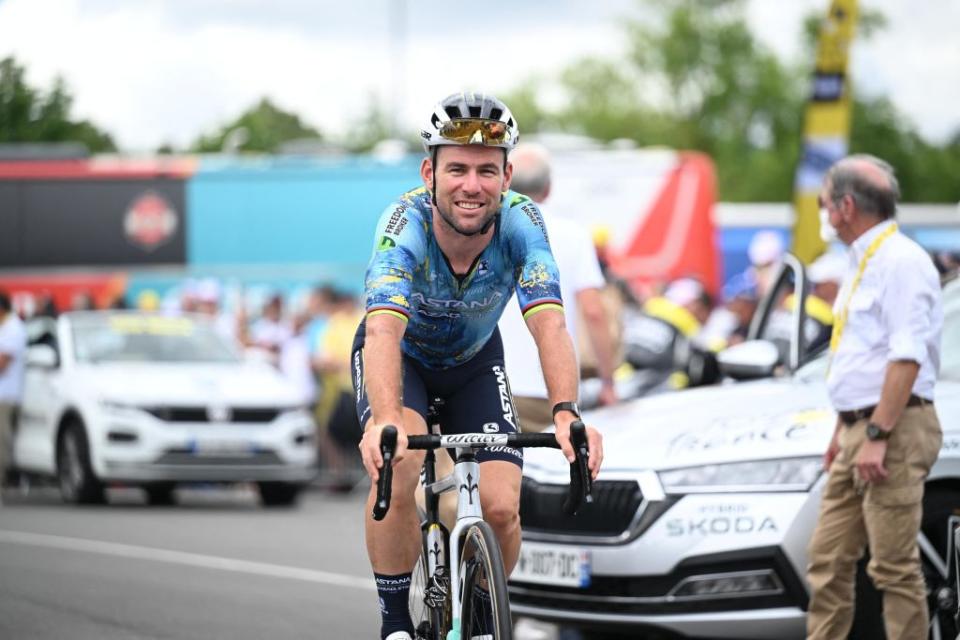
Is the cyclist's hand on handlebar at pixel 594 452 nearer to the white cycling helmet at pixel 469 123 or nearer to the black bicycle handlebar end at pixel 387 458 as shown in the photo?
the black bicycle handlebar end at pixel 387 458

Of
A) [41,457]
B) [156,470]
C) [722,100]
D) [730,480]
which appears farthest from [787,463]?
[722,100]

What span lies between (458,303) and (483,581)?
0.92 m

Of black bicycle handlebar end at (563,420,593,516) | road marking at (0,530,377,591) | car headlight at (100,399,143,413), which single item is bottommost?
road marking at (0,530,377,591)

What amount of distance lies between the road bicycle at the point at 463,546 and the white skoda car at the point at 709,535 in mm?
1400

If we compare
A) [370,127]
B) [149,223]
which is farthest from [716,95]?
[149,223]

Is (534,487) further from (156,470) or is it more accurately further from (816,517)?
(156,470)

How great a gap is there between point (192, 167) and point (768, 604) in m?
23.3

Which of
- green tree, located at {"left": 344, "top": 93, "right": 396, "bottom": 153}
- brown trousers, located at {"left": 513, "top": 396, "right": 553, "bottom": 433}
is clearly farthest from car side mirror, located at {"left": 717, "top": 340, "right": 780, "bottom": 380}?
green tree, located at {"left": 344, "top": 93, "right": 396, "bottom": 153}

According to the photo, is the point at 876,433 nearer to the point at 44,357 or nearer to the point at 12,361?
the point at 44,357

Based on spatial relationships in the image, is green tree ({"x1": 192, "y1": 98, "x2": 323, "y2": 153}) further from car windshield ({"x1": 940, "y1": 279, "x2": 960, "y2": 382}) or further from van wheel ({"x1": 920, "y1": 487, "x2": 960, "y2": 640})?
van wheel ({"x1": 920, "y1": 487, "x2": 960, "y2": 640})

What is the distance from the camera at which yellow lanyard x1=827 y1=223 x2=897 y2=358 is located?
21.6 feet

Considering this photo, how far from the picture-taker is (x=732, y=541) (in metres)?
6.73

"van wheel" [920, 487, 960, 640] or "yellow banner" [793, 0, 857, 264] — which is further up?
"yellow banner" [793, 0, 857, 264]

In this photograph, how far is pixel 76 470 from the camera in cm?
1616
